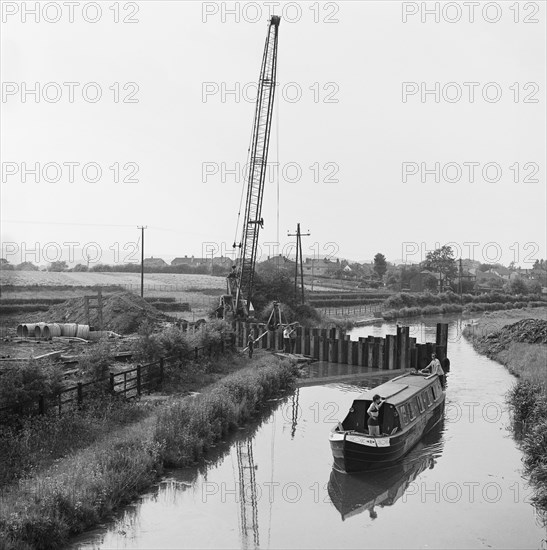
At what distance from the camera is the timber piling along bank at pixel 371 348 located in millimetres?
40406

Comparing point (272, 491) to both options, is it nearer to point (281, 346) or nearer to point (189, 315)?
point (281, 346)

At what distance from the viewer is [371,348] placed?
41625mm

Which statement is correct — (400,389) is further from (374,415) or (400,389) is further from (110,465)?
(110,465)

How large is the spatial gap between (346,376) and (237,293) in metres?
21.2

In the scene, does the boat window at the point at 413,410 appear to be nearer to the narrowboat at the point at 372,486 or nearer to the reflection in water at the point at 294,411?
the narrowboat at the point at 372,486

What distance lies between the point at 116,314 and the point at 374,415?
3096 cm

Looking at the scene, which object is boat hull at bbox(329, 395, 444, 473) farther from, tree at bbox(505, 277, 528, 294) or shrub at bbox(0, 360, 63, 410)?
tree at bbox(505, 277, 528, 294)

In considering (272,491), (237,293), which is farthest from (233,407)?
(237,293)

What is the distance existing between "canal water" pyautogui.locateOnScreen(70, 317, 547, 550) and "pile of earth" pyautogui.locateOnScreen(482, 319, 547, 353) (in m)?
22.6

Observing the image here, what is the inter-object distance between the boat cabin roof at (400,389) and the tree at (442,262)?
141m

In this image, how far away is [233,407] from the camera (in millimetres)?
25141

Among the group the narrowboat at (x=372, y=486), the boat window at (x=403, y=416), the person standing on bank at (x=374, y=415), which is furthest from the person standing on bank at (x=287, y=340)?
the person standing on bank at (x=374, y=415)

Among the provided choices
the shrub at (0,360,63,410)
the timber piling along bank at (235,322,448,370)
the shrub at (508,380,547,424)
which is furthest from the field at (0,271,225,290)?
the shrub at (508,380,547,424)

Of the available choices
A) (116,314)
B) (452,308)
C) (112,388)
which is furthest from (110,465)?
(452,308)
